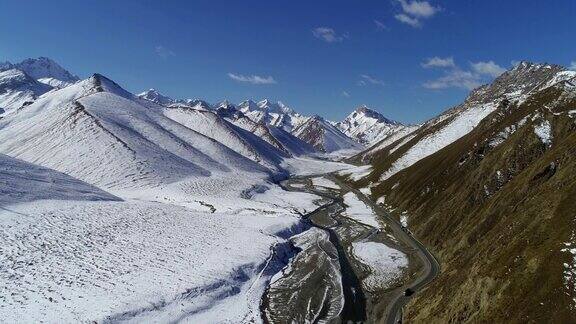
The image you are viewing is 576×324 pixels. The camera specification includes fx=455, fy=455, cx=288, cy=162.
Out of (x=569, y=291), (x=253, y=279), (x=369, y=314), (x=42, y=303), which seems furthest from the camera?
(x=253, y=279)

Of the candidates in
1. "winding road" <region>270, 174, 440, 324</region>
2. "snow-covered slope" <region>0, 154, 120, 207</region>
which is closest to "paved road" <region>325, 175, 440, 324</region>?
"winding road" <region>270, 174, 440, 324</region>

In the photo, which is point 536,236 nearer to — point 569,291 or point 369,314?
point 569,291

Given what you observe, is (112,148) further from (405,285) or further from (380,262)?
(405,285)

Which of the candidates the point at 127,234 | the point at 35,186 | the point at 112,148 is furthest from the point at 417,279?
the point at 112,148

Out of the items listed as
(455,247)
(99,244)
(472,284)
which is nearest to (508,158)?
(455,247)

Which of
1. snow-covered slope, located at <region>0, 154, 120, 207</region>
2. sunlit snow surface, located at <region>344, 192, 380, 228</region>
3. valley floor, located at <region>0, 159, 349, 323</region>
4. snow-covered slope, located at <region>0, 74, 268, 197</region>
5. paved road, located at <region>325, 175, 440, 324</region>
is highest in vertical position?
snow-covered slope, located at <region>0, 74, 268, 197</region>

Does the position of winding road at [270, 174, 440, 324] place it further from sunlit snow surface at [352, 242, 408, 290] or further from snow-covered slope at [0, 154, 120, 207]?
snow-covered slope at [0, 154, 120, 207]

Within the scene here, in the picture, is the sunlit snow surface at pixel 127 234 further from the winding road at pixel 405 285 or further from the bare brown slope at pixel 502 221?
the bare brown slope at pixel 502 221
